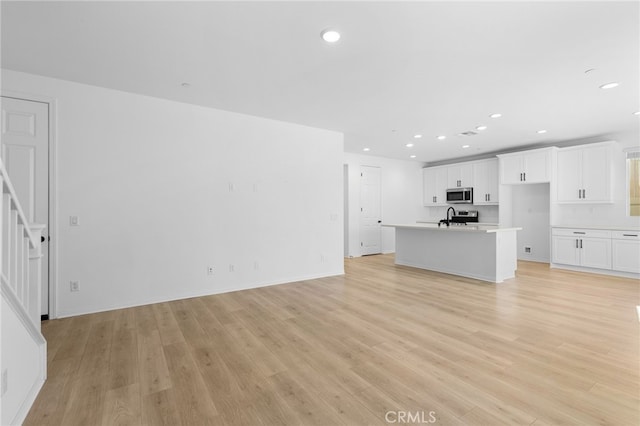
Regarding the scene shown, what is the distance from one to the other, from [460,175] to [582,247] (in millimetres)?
3298

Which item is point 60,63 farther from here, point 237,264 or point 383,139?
point 383,139

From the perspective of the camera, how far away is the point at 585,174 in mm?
6016

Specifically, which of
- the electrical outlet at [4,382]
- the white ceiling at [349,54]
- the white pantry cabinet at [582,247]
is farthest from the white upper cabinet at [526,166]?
the electrical outlet at [4,382]

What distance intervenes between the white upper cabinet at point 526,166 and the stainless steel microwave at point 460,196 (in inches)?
39.2

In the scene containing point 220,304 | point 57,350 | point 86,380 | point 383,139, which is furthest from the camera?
point 383,139

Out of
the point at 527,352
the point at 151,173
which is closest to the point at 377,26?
the point at 527,352

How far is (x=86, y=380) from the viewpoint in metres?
2.16

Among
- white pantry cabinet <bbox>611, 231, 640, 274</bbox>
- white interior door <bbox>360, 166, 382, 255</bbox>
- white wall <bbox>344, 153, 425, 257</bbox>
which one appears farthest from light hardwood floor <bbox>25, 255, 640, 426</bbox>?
white interior door <bbox>360, 166, 382, 255</bbox>

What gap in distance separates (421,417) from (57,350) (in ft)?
10.00

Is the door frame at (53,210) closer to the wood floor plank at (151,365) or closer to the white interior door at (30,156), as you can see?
the white interior door at (30,156)

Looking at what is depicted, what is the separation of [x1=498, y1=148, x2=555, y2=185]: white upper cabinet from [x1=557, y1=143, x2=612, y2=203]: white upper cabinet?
0.92ft

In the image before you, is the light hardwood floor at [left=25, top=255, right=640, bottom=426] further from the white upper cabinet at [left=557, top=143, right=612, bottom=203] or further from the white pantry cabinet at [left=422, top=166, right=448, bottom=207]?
the white pantry cabinet at [left=422, top=166, right=448, bottom=207]

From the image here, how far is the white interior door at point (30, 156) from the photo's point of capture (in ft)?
10.5

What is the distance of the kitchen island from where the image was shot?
499cm
